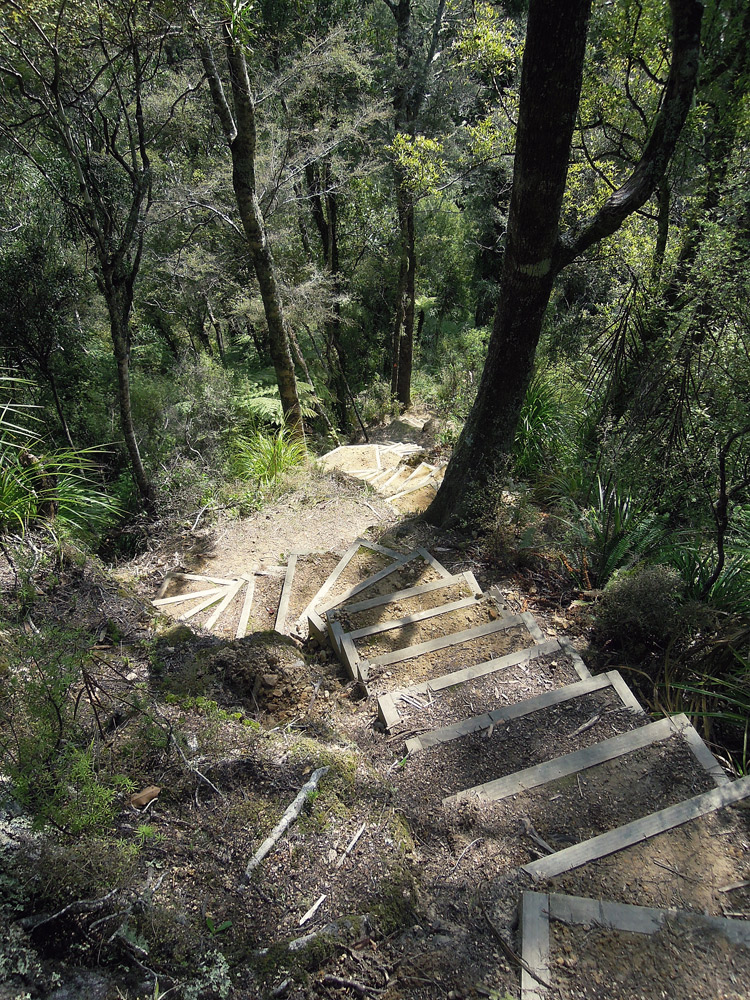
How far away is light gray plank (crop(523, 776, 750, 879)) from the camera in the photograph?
6.84 feet

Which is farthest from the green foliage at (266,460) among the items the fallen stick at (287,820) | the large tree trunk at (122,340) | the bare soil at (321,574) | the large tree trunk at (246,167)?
the fallen stick at (287,820)

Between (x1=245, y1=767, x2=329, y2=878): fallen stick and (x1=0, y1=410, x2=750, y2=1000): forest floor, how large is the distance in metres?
0.03

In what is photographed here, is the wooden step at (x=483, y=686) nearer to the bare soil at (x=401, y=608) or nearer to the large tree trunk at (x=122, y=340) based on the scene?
the bare soil at (x=401, y=608)

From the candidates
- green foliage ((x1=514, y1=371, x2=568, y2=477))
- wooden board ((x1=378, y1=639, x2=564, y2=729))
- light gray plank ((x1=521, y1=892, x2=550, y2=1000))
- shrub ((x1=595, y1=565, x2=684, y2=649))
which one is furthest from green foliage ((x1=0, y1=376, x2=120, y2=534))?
green foliage ((x1=514, y1=371, x2=568, y2=477))

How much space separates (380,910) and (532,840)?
2.57 feet

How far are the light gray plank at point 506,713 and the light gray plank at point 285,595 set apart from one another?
1974 millimetres

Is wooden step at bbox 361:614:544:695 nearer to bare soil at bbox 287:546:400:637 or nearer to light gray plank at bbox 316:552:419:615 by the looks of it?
light gray plank at bbox 316:552:419:615

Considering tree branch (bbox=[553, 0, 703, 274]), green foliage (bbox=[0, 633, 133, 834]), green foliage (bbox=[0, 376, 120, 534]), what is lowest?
green foliage (bbox=[0, 633, 133, 834])

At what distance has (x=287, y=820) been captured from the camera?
210 cm

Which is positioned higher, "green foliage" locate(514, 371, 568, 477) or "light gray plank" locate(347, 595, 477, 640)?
"green foliage" locate(514, 371, 568, 477)

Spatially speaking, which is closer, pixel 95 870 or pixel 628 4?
pixel 95 870

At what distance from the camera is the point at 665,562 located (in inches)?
155

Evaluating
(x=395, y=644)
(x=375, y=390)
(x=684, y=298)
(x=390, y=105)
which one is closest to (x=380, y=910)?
(x=395, y=644)

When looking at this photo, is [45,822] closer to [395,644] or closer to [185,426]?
[395,644]
